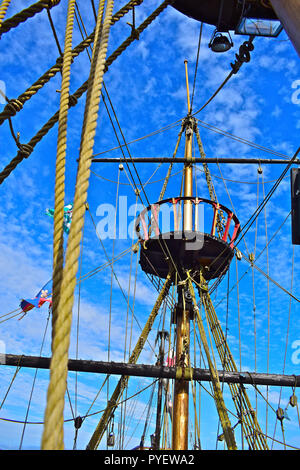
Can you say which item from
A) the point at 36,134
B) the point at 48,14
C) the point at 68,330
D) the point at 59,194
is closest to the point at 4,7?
the point at 36,134

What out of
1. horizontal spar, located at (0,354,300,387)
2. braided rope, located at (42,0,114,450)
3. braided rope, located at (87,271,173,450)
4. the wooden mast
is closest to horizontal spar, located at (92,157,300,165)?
the wooden mast

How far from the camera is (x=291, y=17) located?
5.34 feet

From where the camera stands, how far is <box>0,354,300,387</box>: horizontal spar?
8.73 metres

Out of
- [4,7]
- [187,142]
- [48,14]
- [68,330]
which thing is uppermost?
[187,142]

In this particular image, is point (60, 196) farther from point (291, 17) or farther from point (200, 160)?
point (200, 160)

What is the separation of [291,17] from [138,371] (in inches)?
339

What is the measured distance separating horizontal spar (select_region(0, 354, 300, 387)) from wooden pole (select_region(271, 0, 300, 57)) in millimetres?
8214

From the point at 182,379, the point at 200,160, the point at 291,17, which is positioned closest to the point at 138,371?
the point at 182,379

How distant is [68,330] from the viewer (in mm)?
1106

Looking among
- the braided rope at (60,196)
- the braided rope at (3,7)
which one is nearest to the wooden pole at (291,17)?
the braided rope at (60,196)

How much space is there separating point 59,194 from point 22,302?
29.4 feet

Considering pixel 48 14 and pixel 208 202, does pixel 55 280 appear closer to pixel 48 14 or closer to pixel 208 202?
pixel 48 14

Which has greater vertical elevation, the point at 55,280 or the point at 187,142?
the point at 187,142
